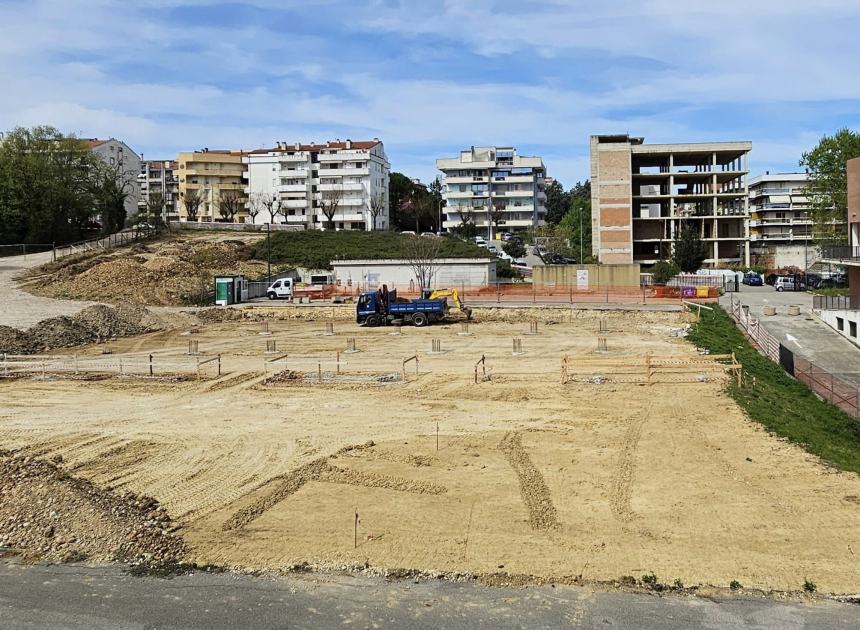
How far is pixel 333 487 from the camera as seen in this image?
15.7m

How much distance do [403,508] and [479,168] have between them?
342 ft

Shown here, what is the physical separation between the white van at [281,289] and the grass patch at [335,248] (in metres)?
13.7

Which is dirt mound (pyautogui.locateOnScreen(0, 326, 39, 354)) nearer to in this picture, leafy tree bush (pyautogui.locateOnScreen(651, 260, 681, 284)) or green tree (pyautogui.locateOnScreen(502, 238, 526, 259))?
leafy tree bush (pyautogui.locateOnScreen(651, 260, 681, 284))

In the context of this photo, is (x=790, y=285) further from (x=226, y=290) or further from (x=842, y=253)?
(x=226, y=290)

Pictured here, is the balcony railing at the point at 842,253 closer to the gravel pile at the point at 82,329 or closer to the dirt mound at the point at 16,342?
the gravel pile at the point at 82,329

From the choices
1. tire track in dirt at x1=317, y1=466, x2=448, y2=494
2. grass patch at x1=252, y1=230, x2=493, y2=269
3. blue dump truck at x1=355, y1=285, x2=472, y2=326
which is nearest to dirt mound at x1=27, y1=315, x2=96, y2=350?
blue dump truck at x1=355, y1=285, x2=472, y2=326

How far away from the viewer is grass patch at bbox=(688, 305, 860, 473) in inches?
716

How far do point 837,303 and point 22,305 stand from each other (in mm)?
50017

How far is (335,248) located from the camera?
260ft

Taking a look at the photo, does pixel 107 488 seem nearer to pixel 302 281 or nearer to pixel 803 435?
pixel 803 435

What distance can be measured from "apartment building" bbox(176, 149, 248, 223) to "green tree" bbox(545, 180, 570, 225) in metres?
73.3

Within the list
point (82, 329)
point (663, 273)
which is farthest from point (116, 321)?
point (663, 273)

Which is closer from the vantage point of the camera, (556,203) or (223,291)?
(223,291)

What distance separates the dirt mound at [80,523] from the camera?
12664 mm
